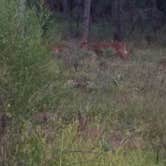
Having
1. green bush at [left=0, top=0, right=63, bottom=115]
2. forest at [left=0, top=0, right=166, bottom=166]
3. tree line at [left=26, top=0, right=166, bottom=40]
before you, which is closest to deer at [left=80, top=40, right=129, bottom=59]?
forest at [left=0, top=0, right=166, bottom=166]

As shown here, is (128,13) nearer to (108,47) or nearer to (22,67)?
(108,47)

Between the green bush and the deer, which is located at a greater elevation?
the green bush

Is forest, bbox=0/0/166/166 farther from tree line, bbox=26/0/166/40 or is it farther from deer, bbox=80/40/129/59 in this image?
tree line, bbox=26/0/166/40

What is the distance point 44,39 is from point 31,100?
3.89 feet

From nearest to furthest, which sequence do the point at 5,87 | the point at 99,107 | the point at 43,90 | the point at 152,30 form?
the point at 5,87, the point at 43,90, the point at 99,107, the point at 152,30

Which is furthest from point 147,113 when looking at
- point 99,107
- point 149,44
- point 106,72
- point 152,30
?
point 152,30

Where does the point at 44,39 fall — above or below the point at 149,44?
above

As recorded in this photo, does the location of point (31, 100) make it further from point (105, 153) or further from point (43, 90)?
point (105, 153)

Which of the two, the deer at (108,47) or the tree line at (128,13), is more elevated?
the tree line at (128,13)

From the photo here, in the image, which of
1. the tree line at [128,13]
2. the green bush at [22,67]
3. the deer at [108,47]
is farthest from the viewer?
the tree line at [128,13]

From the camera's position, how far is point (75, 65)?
15.6 metres

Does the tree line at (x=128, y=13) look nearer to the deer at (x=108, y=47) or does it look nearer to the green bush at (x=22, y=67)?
the deer at (x=108, y=47)

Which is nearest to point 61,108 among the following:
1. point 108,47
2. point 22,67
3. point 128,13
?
point 22,67

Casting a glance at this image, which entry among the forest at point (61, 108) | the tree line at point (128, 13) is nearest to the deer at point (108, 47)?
the forest at point (61, 108)
